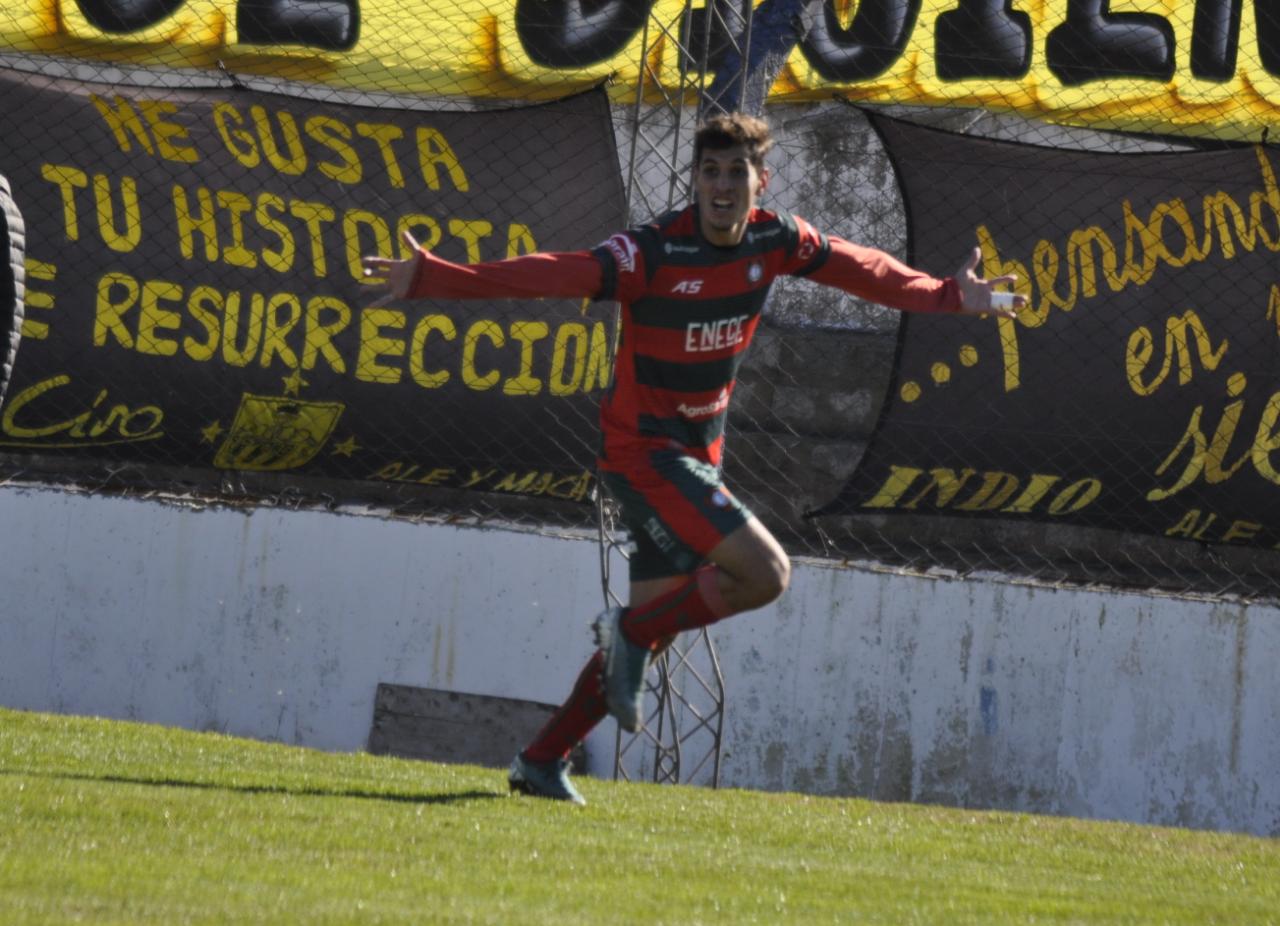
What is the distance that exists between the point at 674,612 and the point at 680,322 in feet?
2.71

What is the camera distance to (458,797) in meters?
5.43

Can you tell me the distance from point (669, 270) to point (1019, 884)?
6.26ft

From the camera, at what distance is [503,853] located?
439cm

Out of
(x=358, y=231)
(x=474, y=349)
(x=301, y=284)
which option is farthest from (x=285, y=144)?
(x=474, y=349)

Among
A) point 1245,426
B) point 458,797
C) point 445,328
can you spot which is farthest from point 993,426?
point 458,797

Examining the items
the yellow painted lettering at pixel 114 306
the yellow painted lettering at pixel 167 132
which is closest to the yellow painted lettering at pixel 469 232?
the yellow painted lettering at pixel 167 132

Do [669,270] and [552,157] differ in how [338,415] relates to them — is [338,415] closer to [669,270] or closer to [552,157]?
[552,157]

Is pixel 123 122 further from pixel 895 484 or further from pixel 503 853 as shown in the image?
pixel 503 853

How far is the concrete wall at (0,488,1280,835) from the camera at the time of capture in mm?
A: 7836

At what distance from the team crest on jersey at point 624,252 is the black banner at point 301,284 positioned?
2.30 metres

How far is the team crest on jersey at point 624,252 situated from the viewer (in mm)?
5293

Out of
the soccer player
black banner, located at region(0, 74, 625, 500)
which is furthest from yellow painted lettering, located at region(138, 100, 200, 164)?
the soccer player

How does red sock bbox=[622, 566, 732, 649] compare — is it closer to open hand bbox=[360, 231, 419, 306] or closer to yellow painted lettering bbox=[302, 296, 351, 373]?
open hand bbox=[360, 231, 419, 306]

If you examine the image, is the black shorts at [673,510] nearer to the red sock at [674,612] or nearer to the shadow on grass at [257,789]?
the red sock at [674,612]
